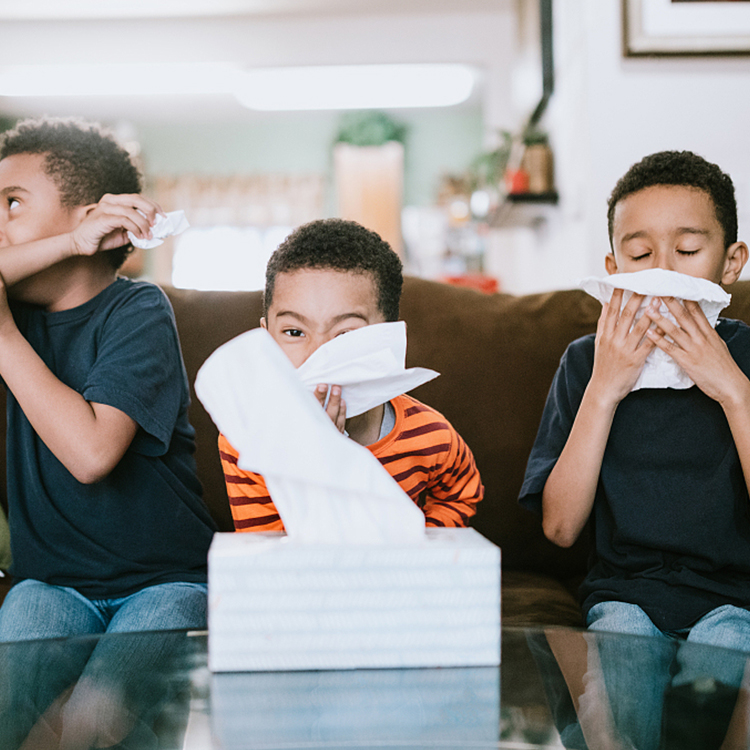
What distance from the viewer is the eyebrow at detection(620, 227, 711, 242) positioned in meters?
1.00

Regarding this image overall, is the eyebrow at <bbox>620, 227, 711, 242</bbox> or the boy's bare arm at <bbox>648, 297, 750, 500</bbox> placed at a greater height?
the eyebrow at <bbox>620, 227, 711, 242</bbox>

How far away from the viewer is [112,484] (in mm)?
1028

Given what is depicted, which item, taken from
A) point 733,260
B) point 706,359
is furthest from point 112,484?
point 733,260

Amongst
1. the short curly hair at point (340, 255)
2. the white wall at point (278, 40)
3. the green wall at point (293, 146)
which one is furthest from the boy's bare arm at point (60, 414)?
the green wall at point (293, 146)

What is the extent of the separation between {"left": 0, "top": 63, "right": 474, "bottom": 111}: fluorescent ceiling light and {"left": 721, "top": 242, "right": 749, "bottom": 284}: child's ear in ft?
12.7

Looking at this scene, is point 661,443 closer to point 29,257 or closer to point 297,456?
point 297,456

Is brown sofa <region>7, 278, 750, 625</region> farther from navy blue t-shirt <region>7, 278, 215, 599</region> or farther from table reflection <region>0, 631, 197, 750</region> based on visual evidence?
table reflection <region>0, 631, 197, 750</region>

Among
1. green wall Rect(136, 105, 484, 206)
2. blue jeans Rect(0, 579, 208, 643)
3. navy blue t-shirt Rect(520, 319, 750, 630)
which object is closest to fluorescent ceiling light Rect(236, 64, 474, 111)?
green wall Rect(136, 105, 484, 206)

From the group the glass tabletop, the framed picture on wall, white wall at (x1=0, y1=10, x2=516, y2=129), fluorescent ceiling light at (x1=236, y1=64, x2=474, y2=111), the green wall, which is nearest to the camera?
the glass tabletop

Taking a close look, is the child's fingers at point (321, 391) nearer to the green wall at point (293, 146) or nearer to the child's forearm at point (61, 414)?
the child's forearm at point (61, 414)

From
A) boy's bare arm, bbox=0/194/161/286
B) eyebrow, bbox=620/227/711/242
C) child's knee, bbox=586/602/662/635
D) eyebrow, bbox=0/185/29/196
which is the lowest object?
child's knee, bbox=586/602/662/635

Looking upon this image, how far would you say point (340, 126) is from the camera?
20.5 feet

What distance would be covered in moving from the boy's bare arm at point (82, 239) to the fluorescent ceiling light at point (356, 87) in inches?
151

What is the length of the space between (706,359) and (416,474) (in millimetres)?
389
